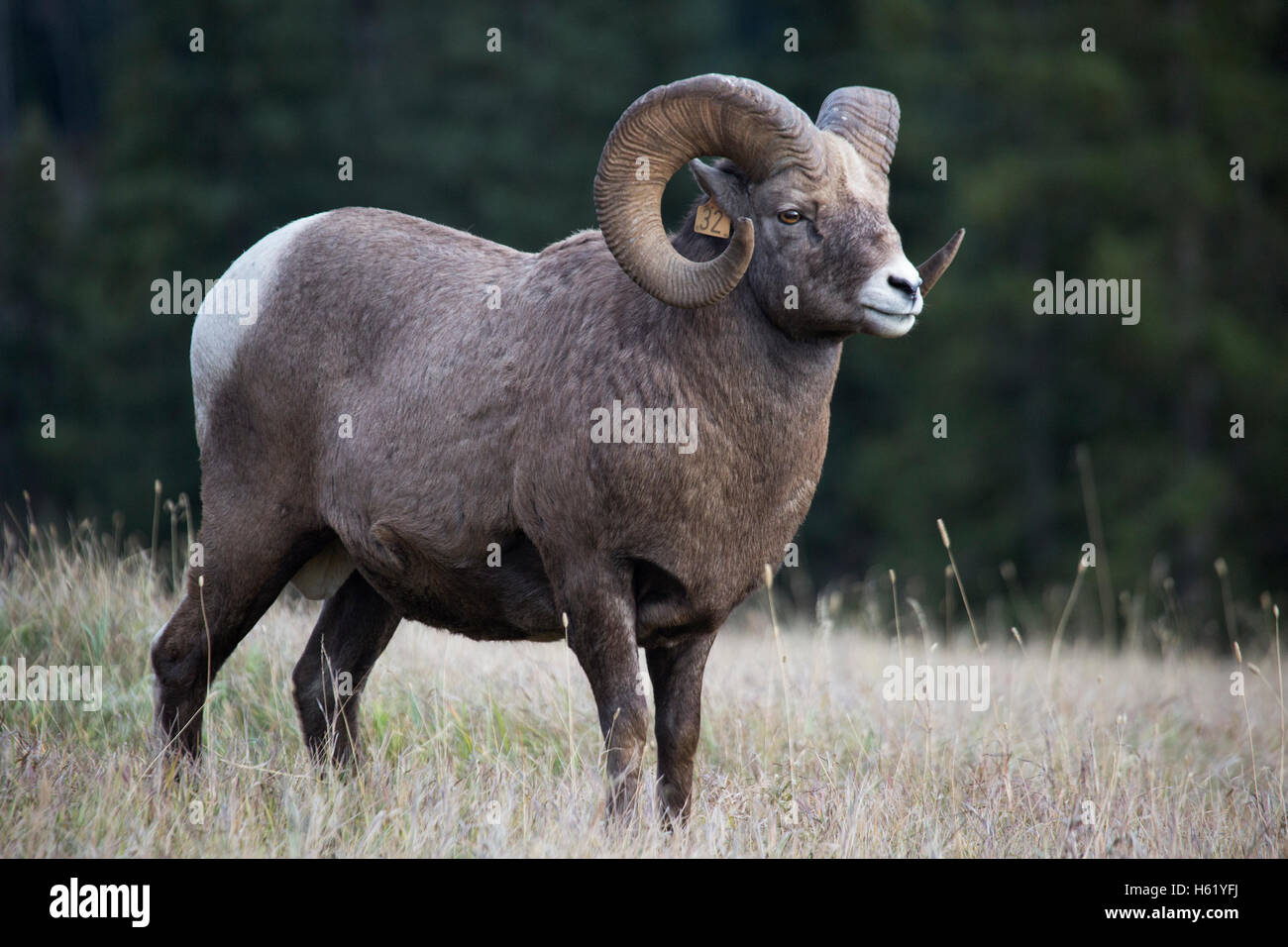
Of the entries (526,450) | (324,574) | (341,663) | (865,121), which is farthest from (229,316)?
(865,121)

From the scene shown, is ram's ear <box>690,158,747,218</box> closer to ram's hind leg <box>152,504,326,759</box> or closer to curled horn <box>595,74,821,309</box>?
curled horn <box>595,74,821,309</box>

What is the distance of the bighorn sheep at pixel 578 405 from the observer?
461cm

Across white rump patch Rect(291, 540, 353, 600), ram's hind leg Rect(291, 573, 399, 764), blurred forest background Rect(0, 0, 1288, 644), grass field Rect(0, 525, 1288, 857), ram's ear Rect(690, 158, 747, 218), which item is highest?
blurred forest background Rect(0, 0, 1288, 644)

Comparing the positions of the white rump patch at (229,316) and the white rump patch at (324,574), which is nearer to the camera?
the white rump patch at (229,316)

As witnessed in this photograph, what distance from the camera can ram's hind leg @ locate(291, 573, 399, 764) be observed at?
5617mm

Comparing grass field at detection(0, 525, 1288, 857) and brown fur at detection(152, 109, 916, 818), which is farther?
brown fur at detection(152, 109, 916, 818)

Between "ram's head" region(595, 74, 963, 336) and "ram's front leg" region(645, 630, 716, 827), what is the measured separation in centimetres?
119

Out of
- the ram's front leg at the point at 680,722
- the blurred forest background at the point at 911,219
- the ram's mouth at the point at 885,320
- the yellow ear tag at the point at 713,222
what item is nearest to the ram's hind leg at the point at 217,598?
the ram's front leg at the point at 680,722

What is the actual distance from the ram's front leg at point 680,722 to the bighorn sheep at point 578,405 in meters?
0.01

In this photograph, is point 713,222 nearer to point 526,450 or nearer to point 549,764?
point 526,450

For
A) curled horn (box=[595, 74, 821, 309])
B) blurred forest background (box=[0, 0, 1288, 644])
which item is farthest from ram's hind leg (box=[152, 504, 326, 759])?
blurred forest background (box=[0, 0, 1288, 644])

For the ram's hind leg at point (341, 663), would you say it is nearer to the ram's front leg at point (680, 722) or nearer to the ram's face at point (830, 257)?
the ram's front leg at point (680, 722)

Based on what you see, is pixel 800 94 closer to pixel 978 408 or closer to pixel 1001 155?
pixel 1001 155

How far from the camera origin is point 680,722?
16.2 feet
